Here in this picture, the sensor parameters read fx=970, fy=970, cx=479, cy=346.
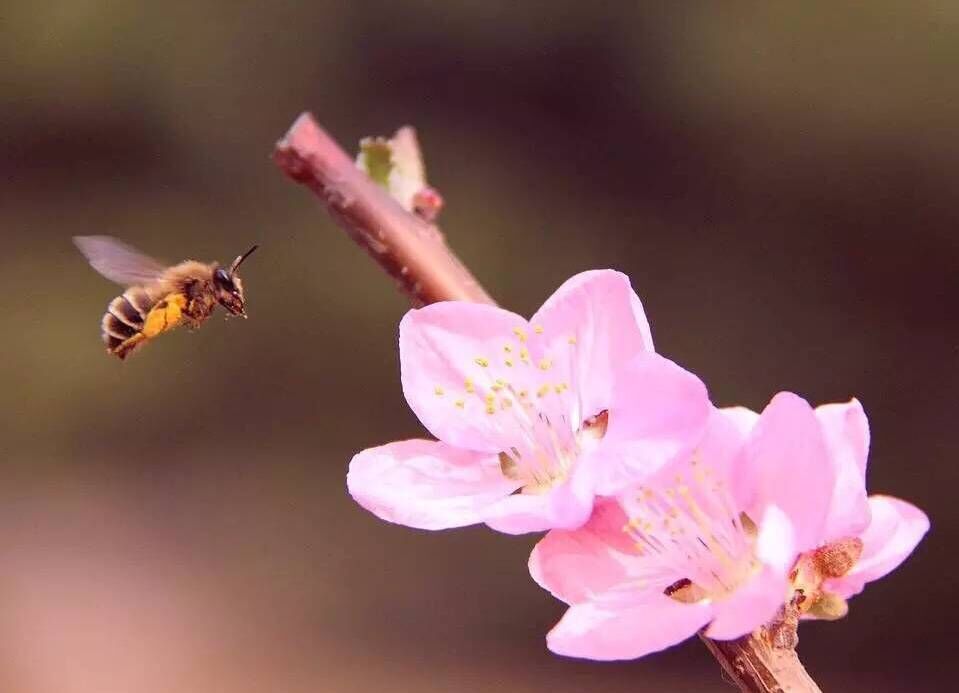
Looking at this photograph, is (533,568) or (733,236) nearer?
(533,568)

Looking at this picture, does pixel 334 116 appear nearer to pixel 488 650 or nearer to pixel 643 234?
pixel 643 234

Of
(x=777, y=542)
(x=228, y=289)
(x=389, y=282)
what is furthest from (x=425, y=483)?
(x=389, y=282)

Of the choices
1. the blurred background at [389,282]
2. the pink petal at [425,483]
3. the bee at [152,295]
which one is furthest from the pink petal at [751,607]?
the blurred background at [389,282]

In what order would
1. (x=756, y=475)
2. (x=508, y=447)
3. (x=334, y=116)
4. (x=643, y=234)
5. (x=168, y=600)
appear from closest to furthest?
(x=756, y=475)
(x=508, y=447)
(x=643, y=234)
(x=334, y=116)
(x=168, y=600)

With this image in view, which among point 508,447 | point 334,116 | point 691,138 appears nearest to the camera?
point 508,447

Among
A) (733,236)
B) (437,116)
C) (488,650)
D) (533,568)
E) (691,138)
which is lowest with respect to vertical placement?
(533,568)

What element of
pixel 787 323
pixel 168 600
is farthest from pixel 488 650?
pixel 787 323

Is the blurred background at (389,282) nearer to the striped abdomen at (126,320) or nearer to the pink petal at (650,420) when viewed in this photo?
the striped abdomen at (126,320)

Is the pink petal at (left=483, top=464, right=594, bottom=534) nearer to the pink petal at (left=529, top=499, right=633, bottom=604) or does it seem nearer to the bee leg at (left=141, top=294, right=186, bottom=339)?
the pink petal at (left=529, top=499, right=633, bottom=604)
